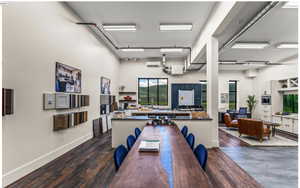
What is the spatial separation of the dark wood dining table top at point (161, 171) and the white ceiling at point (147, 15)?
12.9 ft

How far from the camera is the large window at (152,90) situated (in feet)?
36.7

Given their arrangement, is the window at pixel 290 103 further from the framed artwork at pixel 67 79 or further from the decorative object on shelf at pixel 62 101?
the decorative object on shelf at pixel 62 101

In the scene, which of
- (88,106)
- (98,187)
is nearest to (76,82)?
(88,106)

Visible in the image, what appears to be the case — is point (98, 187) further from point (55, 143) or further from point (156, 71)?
point (156, 71)

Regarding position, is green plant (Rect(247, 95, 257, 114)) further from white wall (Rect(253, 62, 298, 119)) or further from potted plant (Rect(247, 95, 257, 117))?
white wall (Rect(253, 62, 298, 119))

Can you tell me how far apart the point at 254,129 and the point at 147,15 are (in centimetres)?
541

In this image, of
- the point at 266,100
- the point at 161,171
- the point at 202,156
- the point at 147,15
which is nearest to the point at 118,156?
the point at 161,171

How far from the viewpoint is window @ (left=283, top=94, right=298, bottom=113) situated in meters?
8.89

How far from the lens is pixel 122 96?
10859mm

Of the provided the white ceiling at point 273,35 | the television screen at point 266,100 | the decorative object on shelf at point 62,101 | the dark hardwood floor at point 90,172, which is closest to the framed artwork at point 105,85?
the decorative object on shelf at point 62,101

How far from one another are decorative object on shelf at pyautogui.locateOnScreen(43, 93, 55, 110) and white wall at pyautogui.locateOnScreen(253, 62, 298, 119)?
9997mm

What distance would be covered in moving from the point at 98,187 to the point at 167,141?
4.55 feet

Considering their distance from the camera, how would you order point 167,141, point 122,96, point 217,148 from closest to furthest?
point 167,141 → point 217,148 → point 122,96

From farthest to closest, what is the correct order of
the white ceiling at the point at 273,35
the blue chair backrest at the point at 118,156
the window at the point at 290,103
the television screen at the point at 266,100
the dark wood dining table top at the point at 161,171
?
the television screen at the point at 266,100
the window at the point at 290,103
the white ceiling at the point at 273,35
the blue chair backrest at the point at 118,156
the dark wood dining table top at the point at 161,171
